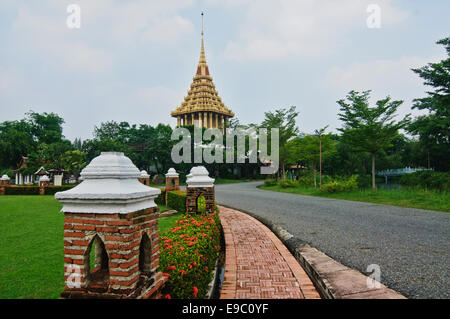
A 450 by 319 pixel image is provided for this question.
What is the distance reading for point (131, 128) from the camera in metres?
42.8

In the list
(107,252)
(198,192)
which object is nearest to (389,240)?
(198,192)

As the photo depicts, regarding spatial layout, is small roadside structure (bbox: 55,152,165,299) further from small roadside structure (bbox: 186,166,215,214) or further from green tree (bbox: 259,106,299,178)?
green tree (bbox: 259,106,299,178)

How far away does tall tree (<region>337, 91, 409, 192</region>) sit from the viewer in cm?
1415

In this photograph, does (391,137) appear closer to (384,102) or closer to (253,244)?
(384,102)

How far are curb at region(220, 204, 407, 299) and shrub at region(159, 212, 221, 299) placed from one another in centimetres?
147

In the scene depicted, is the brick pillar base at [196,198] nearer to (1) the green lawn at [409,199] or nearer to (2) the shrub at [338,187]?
(1) the green lawn at [409,199]

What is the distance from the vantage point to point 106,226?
1.86m

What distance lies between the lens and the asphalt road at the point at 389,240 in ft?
11.8

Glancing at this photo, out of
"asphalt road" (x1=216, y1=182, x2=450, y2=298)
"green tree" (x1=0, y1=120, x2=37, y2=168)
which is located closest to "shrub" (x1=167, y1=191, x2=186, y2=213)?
"asphalt road" (x1=216, y1=182, x2=450, y2=298)

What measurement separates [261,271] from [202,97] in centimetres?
4755

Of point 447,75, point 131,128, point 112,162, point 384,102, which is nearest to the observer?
point 112,162

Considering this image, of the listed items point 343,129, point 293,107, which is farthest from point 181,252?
point 293,107

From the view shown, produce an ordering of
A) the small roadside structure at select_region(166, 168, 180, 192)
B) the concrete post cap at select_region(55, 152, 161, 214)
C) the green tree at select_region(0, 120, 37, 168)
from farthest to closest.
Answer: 1. the green tree at select_region(0, 120, 37, 168)
2. the small roadside structure at select_region(166, 168, 180, 192)
3. the concrete post cap at select_region(55, 152, 161, 214)
